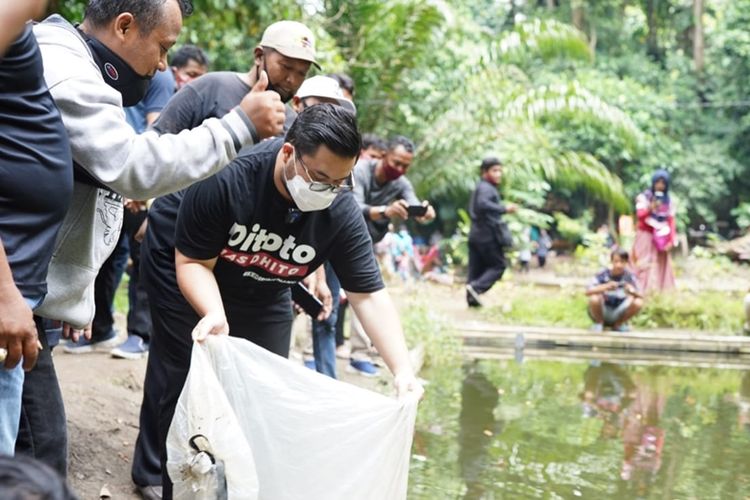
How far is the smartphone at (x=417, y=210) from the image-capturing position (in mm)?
5730

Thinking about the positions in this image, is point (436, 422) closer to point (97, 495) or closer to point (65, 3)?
point (97, 495)

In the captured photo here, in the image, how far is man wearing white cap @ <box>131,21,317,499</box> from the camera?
344 cm

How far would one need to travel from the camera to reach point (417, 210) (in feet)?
18.8

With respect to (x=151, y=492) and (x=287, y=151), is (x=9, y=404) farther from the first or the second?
(x=151, y=492)

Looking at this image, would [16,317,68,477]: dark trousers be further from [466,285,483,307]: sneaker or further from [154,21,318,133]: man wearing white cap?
[466,285,483,307]: sneaker

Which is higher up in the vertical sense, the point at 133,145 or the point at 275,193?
the point at 133,145

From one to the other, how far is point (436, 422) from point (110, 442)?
242cm

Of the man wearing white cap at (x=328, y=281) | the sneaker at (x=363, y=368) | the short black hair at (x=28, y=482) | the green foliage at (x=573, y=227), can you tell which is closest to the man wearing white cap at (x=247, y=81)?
the man wearing white cap at (x=328, y=281)

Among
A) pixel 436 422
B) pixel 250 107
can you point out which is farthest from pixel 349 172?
pixel 436 422

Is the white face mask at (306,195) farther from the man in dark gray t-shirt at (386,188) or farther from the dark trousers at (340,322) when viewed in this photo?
the dark trousers at (340,322)

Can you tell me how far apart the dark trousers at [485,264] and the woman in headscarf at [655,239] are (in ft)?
5.83

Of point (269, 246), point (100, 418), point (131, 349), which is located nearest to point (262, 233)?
point (269, 246)

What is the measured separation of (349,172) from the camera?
286 centimetres

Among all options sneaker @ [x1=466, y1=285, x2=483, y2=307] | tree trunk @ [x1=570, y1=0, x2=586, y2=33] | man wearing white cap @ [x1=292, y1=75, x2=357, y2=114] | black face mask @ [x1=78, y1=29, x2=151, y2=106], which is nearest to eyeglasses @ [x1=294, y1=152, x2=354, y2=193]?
black face mask @ [x1=78, y1=29, x2=151, y2=106]
